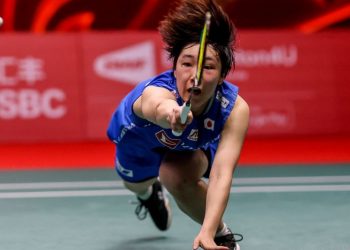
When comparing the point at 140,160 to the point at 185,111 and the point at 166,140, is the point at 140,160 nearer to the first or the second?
the point at 166,140

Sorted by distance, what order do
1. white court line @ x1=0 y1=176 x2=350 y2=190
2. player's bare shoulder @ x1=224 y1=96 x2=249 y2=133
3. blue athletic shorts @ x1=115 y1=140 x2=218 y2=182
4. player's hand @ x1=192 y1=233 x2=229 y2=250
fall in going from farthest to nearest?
white court line @ x1=0 y1=176 x2=350 y2=190
blue athletic shorts @ x1=115 y1=140 x2=218 y2=182
player's bare shoulder @ x1=224 y1=96 x2=249 y2=133
player's hand @ x1=192 y1=233 x2=229 y2=250

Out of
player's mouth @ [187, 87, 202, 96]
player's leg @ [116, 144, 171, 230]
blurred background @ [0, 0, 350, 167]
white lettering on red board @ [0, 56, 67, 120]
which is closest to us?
player's mouth @ [187, 87, 202, 96]

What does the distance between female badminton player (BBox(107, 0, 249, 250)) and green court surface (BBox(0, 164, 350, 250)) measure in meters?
0.43

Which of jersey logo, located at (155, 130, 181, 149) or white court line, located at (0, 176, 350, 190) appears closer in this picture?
jersey logo, located at (155, 130, 181, 149)

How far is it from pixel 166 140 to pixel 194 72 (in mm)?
662

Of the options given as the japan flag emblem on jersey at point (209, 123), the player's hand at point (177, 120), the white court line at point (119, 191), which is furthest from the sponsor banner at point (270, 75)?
the player's hand at point (177, 120)

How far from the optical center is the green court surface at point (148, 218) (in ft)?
15.0

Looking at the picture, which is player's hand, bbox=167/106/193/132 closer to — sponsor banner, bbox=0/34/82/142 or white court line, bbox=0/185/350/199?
white court line, bbox=0/185/350/199

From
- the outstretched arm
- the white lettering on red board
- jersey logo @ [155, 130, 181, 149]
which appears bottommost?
the white lettering on red board

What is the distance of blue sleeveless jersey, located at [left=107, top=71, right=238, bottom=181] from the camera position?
3723 millimetres

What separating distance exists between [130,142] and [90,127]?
201 inches

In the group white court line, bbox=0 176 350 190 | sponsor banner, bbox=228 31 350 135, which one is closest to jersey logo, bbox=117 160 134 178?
white court line, bbox=0 176 350 190

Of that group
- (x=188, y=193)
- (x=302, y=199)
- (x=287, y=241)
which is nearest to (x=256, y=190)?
(x=302, y=199)

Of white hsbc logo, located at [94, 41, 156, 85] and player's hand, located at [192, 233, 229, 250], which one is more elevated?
player's hand, located at [192, 233, 229, 250]
